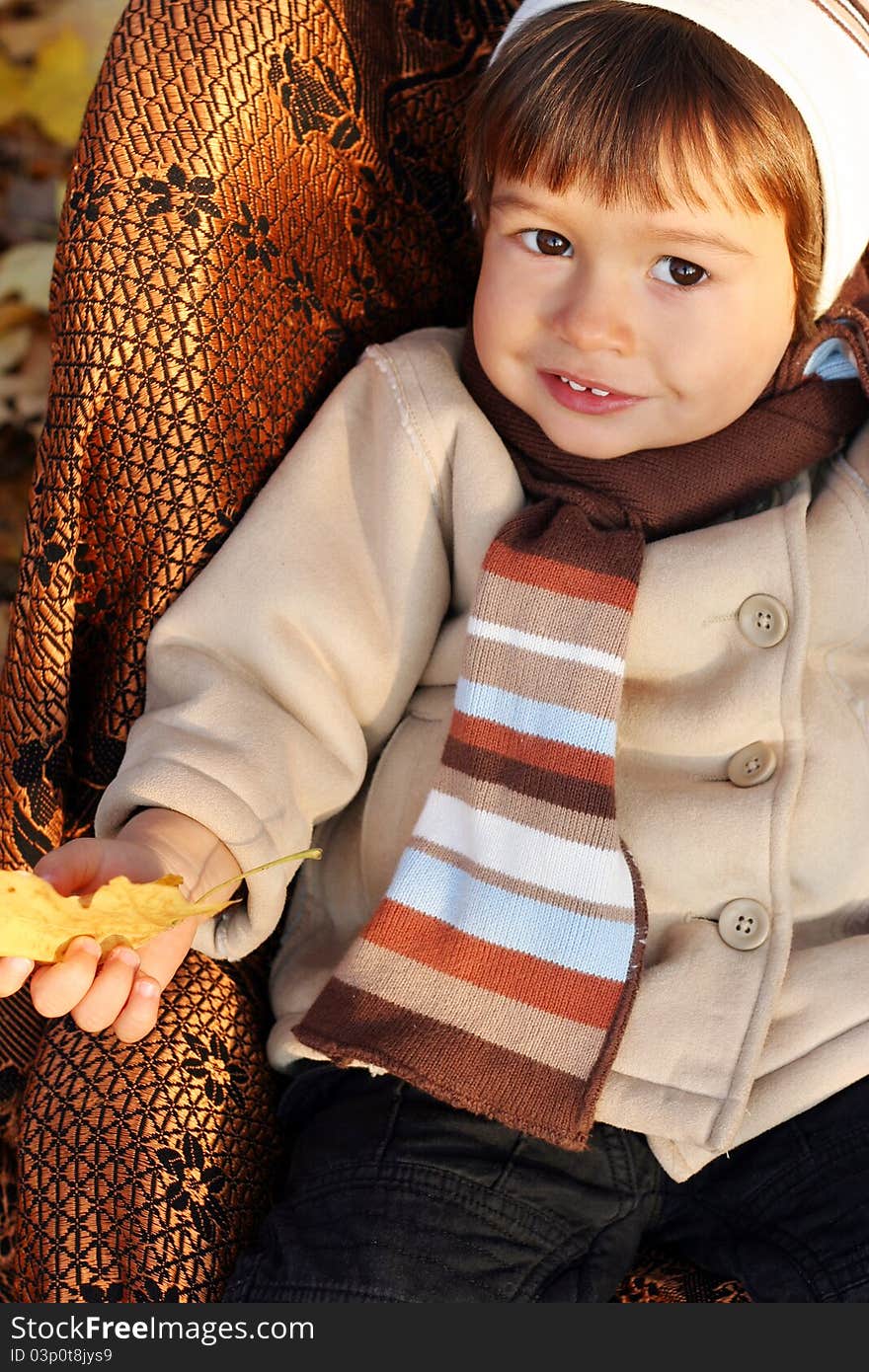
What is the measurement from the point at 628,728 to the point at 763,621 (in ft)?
0.58

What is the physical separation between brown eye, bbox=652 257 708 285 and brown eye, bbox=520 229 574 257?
9 cm

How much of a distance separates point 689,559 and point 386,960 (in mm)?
509

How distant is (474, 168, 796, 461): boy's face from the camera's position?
1.43 metres

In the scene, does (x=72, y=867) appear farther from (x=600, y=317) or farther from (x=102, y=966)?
(x=600, y=317)

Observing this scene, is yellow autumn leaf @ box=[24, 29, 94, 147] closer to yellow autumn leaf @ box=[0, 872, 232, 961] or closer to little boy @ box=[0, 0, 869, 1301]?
little boy @ box=[0, 0, 869, 1301]

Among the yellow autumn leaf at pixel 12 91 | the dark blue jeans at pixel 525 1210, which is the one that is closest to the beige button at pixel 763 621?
the dark blue jeans at pixel 525 1210

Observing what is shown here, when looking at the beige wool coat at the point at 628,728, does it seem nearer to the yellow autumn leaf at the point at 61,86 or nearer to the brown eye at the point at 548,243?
the brown eye at the point at 548,243

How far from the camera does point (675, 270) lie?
1.45 m

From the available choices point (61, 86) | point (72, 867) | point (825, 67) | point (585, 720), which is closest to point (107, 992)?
point (72, 867)

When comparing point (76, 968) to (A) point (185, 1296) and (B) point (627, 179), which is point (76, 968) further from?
(B) point (627, 179)

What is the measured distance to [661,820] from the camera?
59.8 inches

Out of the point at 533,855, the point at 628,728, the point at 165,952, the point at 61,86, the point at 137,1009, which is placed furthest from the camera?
the point at 61,86

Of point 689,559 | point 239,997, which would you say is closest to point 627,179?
point 689,559

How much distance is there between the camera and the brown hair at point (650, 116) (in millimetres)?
1389
